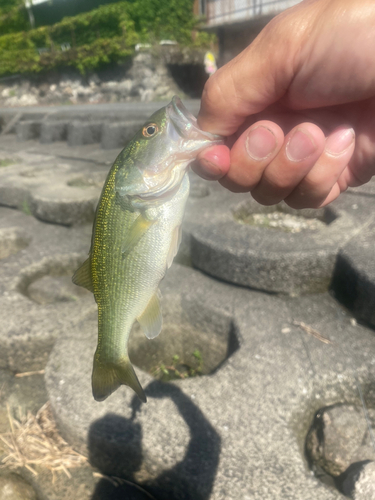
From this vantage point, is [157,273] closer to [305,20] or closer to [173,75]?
[305,20]

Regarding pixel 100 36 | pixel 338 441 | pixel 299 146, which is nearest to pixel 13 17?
pixel 100 36

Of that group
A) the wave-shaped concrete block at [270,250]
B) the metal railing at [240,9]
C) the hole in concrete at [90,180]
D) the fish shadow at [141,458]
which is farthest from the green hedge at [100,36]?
the fish shadow at [141,458]

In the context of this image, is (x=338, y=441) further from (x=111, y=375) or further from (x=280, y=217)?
(x=280, y=217)

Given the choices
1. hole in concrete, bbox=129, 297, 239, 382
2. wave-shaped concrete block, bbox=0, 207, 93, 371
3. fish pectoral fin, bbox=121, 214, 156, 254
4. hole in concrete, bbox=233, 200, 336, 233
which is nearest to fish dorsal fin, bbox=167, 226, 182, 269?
fish pectoral fin, bbox=121, 214, 156, 254

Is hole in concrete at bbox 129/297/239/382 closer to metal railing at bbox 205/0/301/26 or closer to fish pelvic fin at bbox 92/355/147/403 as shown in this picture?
fish pelvic fin at bbox 92/355/147/403

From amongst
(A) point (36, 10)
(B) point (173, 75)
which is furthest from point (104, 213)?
(A) point (36, 10)

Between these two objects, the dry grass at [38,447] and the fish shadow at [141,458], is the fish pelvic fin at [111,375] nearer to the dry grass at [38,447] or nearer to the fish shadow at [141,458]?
the fish shadow at [141,458]
